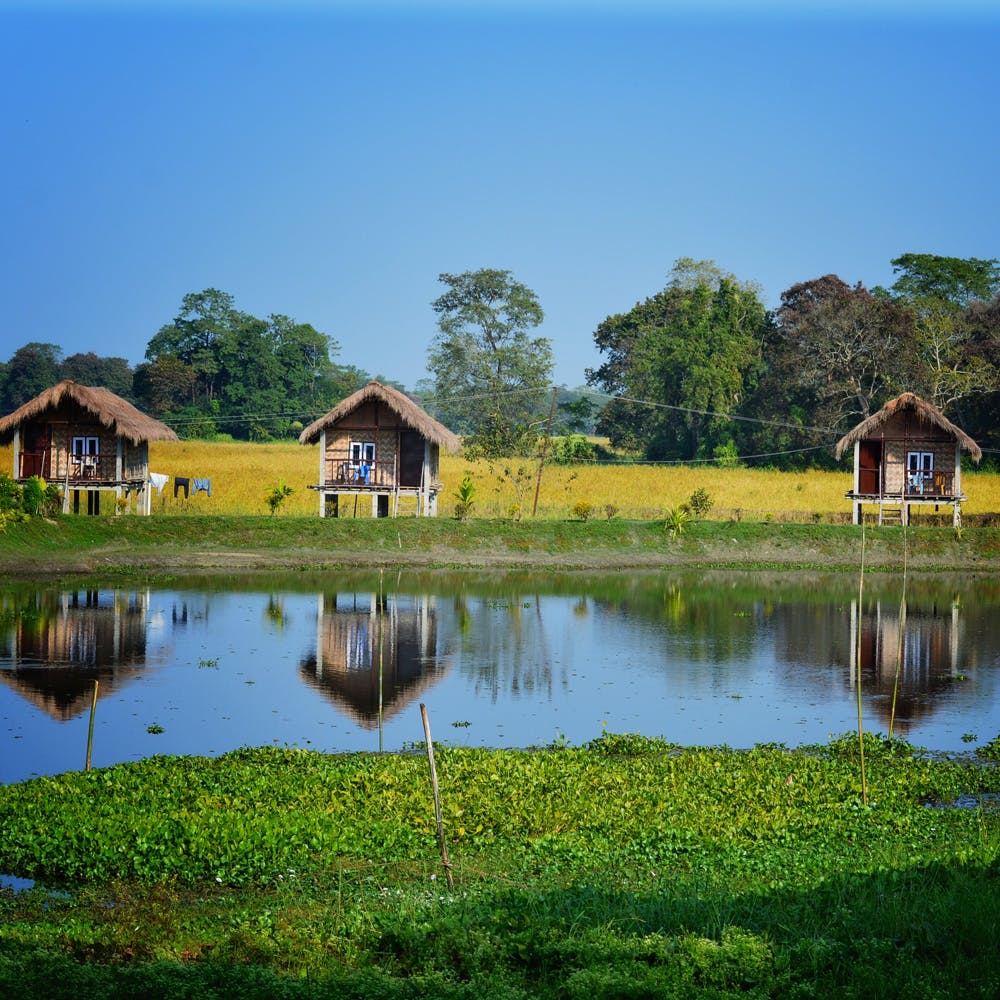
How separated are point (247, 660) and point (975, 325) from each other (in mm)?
43923

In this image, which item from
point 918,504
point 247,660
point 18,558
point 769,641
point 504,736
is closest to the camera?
point 504,736

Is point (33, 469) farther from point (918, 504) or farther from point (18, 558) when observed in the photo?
point (918, 504)

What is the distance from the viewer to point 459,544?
108ft

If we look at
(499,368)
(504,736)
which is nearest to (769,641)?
(504,736)

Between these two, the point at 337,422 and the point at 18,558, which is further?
the point at 337,422

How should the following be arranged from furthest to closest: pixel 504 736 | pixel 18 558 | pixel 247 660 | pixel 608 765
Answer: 1. pixel 18 558
2. pixel 247 660
3. pixel 504 736
4. pixel 608 765

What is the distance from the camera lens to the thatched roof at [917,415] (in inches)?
1469

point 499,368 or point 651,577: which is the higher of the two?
point 499,368

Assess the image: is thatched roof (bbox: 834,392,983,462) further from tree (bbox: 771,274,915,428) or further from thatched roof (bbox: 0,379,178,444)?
thatched roof (bbox: 0,379,178,444)

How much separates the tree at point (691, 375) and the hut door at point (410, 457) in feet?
54.1

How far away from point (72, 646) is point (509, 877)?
1241 cm

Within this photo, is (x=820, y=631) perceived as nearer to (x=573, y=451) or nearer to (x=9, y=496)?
(x=9, y=496)

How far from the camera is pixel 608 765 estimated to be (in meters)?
12.3

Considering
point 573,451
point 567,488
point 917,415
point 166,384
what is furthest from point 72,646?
point 166,384
